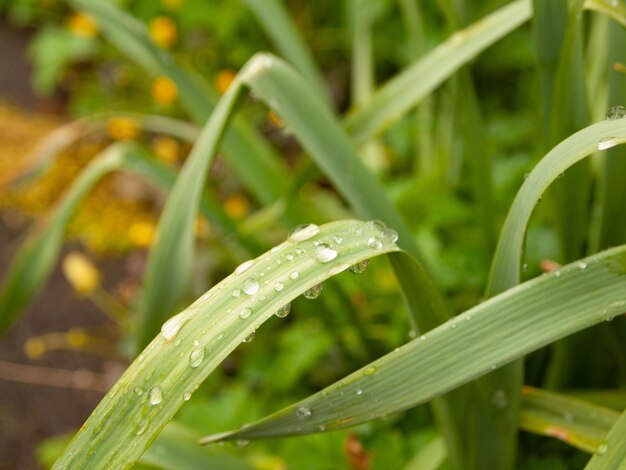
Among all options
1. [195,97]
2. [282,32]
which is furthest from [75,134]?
[282,32]

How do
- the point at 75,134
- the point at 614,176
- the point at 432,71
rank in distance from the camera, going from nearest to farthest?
the point at 614,176
the point at 432,71
the point at 75,134

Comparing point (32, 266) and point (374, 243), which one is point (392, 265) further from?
point (32, 266)

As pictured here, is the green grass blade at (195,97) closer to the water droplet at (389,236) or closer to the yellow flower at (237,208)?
the water droplet at (389,236)

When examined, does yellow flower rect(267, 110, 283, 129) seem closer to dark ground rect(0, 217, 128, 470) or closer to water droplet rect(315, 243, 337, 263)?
water droplet rect(315, 243, 337, 263)

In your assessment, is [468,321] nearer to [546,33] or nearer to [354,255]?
[354,255]

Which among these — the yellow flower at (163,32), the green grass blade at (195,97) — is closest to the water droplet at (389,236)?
the green grass blade at (195,97)

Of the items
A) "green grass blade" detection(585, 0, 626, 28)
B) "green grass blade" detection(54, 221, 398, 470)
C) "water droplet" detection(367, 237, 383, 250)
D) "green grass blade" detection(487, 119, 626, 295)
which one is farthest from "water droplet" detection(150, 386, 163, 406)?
"green grass blade" detection(585, 0, 626, 28)
